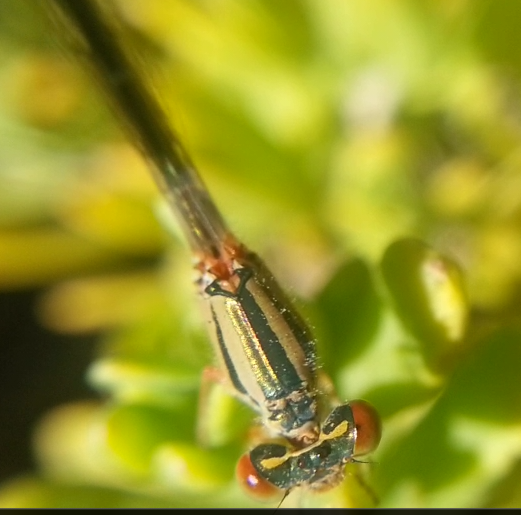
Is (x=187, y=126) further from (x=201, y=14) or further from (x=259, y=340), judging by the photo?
(x=259, y=340)

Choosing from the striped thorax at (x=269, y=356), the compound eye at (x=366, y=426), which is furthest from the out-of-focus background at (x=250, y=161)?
the compound eye at (x=366, y=426)

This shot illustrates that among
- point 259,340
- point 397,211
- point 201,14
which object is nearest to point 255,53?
point 201,14

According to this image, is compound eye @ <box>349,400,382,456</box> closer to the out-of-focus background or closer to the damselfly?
the damselfly

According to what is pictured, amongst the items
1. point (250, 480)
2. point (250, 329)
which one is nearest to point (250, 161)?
point (250, 329)

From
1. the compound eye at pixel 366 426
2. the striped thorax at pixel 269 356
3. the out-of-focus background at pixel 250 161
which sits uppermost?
the out-of-focus background at pixel 250 161

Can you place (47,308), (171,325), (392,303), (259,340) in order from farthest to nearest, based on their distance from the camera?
(47,308)
(171,325)
(259,340)
(392,303)

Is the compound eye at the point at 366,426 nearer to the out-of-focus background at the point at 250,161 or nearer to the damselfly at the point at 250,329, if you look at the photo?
the damselfly at the point at 250,329

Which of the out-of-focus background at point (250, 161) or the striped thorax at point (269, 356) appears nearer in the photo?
the striped thorax at point (269, 356)

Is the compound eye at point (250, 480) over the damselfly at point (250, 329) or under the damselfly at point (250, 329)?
under
